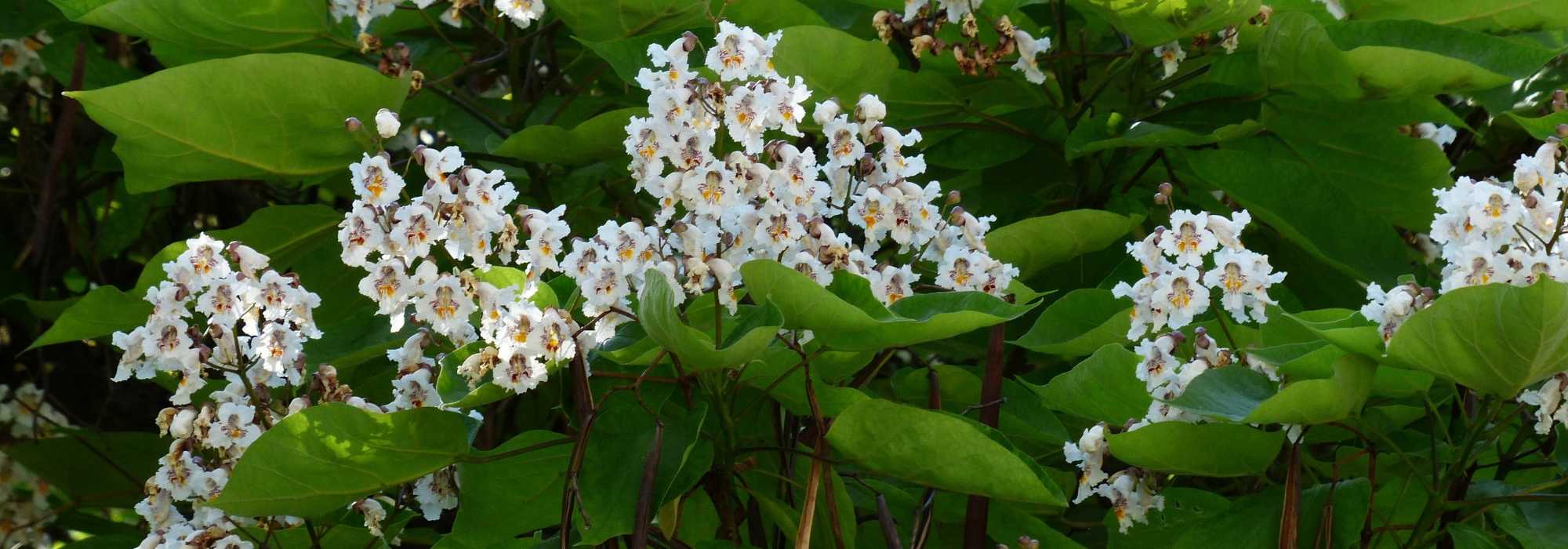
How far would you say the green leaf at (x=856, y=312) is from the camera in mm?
1016

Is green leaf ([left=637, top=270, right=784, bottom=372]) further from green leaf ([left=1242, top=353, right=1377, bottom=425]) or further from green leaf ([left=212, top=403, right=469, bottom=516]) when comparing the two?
green leaf ([left=1242, top=353, right=1377, bottom=425])

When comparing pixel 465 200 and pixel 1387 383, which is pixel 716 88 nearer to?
pixel 465 200

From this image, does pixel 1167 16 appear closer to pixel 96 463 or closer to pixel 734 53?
pixel 734 53

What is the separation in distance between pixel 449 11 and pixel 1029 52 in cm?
64

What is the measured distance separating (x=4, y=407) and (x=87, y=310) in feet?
2.91

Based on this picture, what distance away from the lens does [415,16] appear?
1.90 m

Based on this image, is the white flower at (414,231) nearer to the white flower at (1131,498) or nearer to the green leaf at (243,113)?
the green leaf at (243,113)

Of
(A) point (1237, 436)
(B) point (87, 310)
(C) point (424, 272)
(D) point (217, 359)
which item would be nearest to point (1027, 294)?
(A) point (1237, 436)

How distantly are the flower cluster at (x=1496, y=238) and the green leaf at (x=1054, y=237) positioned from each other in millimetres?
374

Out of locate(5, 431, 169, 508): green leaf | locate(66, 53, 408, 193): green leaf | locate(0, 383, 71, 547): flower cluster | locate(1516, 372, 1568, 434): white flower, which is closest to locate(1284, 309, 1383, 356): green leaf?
locate(1516, 372, 1568, 434): white flower

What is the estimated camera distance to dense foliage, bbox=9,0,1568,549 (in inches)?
43.0

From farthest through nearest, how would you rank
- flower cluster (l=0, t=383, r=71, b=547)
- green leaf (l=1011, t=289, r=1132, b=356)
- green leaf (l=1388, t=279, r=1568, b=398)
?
flower cluster (l=0, t=383, r=71, b=547), green leaf (l=1011, t=289, r=1132, b=356), green leaf (l=1388, t=279, r=1568, b=398)

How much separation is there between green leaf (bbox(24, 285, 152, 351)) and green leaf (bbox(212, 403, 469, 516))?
1.69ft

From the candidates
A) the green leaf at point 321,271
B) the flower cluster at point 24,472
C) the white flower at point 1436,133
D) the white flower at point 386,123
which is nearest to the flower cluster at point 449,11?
the green leaf at point 321,271
